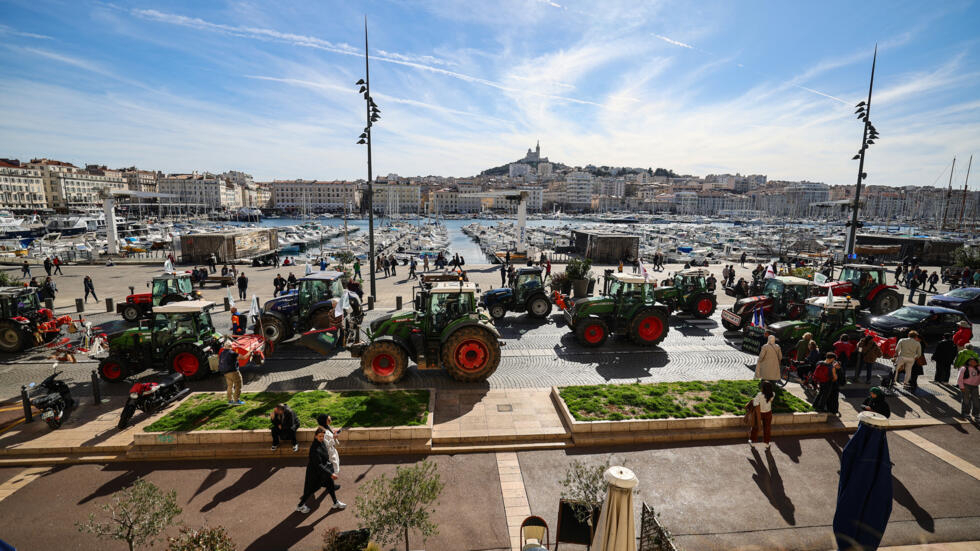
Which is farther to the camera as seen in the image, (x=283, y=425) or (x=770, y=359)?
(x=770, y=359)

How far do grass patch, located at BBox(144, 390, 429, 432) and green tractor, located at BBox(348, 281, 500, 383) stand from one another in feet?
2.76

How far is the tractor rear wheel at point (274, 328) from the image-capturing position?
12406mm

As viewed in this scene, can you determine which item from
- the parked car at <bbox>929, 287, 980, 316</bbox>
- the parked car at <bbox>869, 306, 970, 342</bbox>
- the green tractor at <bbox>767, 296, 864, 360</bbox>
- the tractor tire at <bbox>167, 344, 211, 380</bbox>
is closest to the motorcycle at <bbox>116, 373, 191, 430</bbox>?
the tractor tire at <bbox>167, 344, 211, 380</bbox>

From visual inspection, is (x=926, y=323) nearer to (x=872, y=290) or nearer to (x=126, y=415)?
(x=872, y=290)

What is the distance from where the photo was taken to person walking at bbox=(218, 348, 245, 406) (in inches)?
313

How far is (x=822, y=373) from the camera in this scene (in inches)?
315

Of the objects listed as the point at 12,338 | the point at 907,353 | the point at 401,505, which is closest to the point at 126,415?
the point at 401,505

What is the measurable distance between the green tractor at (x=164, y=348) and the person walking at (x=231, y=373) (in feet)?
5.94

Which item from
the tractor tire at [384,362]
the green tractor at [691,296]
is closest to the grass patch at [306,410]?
the tractor tire at [384,362]

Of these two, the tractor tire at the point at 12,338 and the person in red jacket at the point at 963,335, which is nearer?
the person in red jacket at the point at 963,335

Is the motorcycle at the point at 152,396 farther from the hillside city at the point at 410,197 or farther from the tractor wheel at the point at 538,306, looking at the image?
the hillside city at the point at 410,197

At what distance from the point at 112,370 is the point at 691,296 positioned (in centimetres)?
1712

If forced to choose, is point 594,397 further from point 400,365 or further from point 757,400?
point 400,365

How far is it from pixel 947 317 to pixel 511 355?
43.5 ft
